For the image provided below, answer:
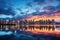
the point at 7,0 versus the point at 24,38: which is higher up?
the point at 7,0

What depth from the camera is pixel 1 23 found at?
3.32 metres

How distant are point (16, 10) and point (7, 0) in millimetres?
264

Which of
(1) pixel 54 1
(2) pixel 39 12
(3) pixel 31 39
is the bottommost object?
(3) pixel 31 39

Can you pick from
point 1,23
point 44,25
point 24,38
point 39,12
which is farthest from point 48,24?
point 1,23

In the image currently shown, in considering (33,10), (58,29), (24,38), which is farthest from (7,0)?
(58,29)

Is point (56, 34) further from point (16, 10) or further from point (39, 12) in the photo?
point (16, 10)

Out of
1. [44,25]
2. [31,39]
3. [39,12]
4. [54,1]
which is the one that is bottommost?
[31,39]

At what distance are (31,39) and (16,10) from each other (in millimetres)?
617

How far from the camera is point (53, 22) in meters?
3.29

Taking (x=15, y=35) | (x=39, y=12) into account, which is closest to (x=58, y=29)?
(x=39, y=12)

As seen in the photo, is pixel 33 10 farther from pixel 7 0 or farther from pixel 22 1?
pixel 7 0

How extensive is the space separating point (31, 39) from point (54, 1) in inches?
32.9

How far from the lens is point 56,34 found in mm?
3287

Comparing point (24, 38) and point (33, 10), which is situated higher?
point (33, 10)
